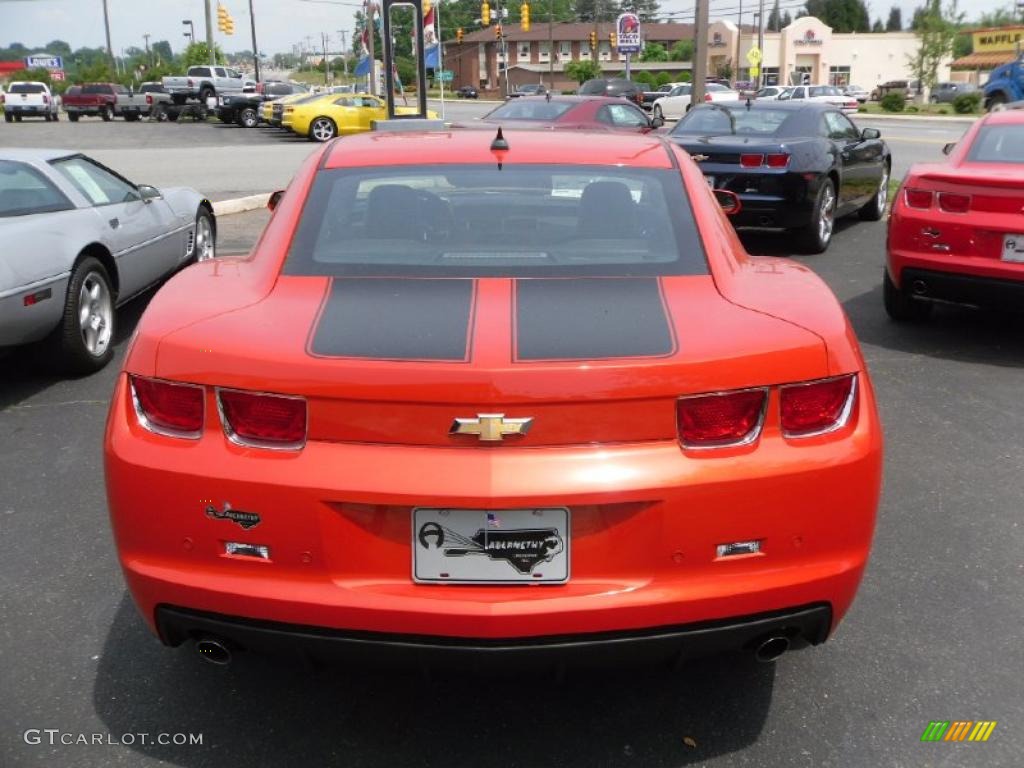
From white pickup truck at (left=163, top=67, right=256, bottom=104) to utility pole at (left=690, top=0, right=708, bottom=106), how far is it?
30.6 m

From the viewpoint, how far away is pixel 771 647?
2543mm

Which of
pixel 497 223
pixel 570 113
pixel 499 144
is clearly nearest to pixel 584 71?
pixel 570 113

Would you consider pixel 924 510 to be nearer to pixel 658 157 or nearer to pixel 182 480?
pixel 658 157

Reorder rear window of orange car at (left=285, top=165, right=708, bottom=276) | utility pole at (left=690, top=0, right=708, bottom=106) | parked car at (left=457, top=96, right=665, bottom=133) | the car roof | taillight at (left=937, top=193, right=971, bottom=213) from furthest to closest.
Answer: utility pole at (left=690, top=0, right=708, bottom=106)
parked car at (left=457, top=96, right=665, bottom=133)
taillight at (left=937, top=193, right=971, bottom=213)
the car roof
rear window of orange car at (left=285, top=165, right=708, bottom=276)

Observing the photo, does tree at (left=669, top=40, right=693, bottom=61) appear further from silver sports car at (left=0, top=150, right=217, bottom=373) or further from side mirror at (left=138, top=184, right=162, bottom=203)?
silver sports car at (left=0, top=150, right=217, bottom=373)

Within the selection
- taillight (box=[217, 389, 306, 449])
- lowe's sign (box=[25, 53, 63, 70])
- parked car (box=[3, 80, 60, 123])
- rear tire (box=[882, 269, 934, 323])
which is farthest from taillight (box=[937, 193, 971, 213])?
lowe's sign (box=[25, 53, 63, 70])

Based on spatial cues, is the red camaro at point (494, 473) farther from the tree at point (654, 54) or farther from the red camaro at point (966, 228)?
the tree at point (654, 54)

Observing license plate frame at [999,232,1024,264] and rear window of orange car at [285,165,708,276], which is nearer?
rear window of orange car at [285,165,708,276]

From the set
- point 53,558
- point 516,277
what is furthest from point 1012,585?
point 53,558

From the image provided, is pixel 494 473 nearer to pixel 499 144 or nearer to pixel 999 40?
pixel 499 144

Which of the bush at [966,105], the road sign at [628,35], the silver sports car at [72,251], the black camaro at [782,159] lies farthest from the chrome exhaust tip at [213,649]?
the bush at [966,105]

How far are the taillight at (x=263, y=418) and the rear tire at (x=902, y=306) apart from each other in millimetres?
5921

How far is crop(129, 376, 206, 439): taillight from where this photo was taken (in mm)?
2455

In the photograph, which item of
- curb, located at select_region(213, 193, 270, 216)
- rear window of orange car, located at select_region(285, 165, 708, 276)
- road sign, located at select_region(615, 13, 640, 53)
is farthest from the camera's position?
road sign, located at select_region(615, 13, 640, 53)
